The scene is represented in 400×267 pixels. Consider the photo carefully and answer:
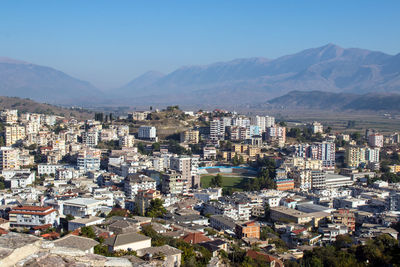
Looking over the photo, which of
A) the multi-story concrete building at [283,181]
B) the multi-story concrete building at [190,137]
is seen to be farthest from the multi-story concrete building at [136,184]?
the multi-story concrete building at [190,137]

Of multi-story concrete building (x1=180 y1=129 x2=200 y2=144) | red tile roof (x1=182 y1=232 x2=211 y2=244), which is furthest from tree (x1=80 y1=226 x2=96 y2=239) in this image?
multi-story concrete building (x1=180 y1=129 x2=200 y2=144)

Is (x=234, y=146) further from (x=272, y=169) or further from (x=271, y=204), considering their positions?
(x=271, y=204)

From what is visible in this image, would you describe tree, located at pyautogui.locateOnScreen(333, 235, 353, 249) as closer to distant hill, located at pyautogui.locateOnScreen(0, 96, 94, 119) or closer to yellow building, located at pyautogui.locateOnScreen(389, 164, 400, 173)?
yellow building, located at pyautogui.locateOnScreen(389, 164, 400, 173)

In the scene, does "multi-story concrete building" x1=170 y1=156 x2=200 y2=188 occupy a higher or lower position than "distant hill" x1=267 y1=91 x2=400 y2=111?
lower

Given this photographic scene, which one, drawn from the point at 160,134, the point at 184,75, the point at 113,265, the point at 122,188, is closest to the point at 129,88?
the point at 184,75

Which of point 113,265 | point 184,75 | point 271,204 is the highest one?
point 184,75

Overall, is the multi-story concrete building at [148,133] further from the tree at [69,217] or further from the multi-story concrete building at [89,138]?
the tree at [69,217]

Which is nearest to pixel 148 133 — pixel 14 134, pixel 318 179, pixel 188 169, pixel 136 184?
pixel 14 134
